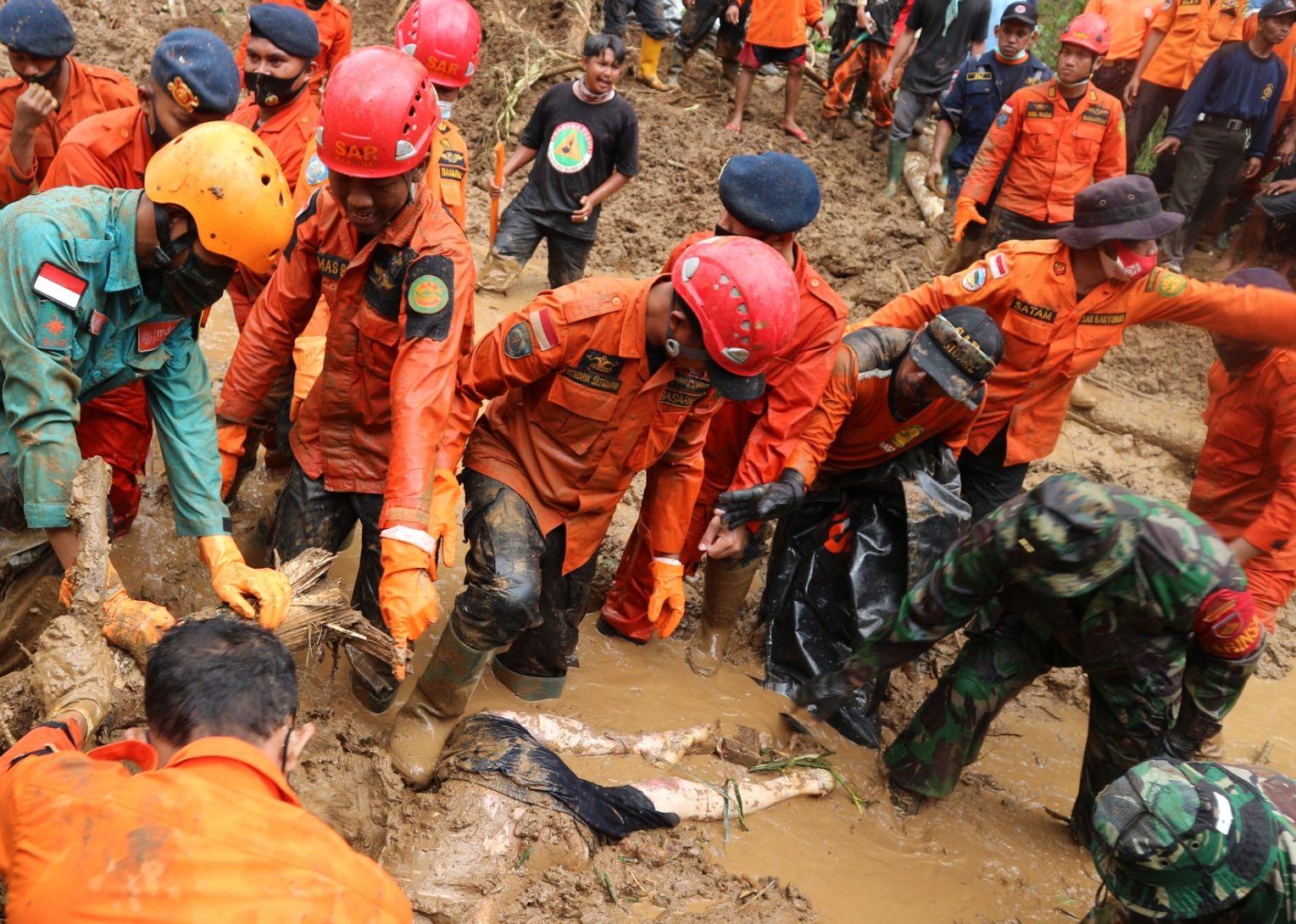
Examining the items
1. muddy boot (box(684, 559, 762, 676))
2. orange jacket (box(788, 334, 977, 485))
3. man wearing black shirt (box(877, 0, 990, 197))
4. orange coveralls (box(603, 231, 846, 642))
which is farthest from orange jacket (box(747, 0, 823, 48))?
muddy boot (box(684, 559, 762, 676))

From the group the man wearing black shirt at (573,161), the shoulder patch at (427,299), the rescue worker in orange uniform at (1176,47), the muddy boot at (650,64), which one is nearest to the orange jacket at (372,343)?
the shoulder patch at (427,299)

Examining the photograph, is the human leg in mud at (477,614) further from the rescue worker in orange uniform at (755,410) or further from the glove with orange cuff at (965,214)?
the glove with orange cuff at (965,214)

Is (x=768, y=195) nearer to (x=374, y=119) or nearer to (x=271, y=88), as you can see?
(x=374, y=119)

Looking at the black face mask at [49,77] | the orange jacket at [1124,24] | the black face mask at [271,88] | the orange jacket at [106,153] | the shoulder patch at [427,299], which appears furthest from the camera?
the orange jacket at [1124,24]

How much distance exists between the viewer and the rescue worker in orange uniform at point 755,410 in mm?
4234

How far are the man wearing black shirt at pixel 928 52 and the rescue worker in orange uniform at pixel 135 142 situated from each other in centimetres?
635

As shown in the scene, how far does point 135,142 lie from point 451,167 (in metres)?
1.24

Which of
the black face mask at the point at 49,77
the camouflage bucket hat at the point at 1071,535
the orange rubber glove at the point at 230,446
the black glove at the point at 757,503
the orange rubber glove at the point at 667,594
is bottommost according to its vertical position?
the orange rubber glove at the point at 667,594

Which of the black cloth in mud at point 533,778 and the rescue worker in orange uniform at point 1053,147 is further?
the rescue worker in orange uniform at point 1053,147

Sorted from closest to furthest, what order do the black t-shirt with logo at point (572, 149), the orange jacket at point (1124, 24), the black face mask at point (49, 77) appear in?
the black face mask at point (49, 77)
the black t-shirt with logo at point (572, 149)
the orange jacket at point (1124, 24)

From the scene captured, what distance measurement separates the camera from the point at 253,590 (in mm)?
2910

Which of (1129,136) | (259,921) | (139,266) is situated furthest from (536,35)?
(259,921)

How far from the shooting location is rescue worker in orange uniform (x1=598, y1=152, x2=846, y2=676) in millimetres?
4234

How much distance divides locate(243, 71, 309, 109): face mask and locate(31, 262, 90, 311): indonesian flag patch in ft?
6.87
